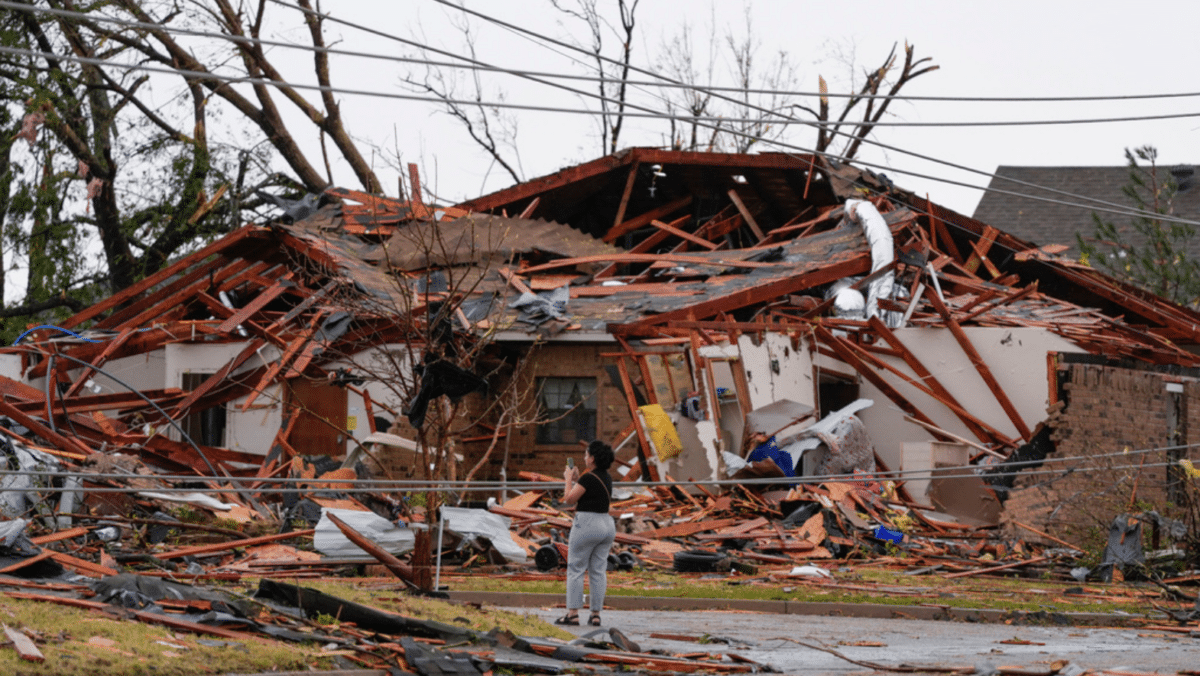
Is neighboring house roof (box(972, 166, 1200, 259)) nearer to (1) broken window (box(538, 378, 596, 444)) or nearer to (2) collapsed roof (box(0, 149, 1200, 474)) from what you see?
(2) collapsed roof (box(0, 149, 1200, 474))

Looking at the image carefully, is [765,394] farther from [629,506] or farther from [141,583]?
[141,583]

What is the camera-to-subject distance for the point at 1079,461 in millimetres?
16875

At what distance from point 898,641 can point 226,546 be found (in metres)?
7.40

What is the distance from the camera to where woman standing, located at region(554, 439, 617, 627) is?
9.89 meters

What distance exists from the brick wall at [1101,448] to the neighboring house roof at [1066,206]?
18.7m

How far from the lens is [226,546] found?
1373 centimetres

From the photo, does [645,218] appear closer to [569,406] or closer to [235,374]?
[569,406]

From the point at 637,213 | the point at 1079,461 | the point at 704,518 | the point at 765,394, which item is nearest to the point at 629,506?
the point at 704,518

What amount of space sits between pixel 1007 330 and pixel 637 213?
10.2m

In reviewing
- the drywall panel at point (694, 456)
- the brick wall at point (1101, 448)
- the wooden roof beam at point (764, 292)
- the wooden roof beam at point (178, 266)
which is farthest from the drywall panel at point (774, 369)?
the wooden roof beam at point (178, 266)

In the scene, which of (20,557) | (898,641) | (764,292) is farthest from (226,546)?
(764,292)

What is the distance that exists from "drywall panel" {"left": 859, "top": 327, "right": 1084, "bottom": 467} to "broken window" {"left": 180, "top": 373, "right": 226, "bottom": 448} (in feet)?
35.2

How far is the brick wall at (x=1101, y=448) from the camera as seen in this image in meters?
16.0

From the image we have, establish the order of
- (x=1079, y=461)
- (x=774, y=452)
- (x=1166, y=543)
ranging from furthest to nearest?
(x=774, y=452) < (x=1079, y=461) < (x=1166, y=543)
